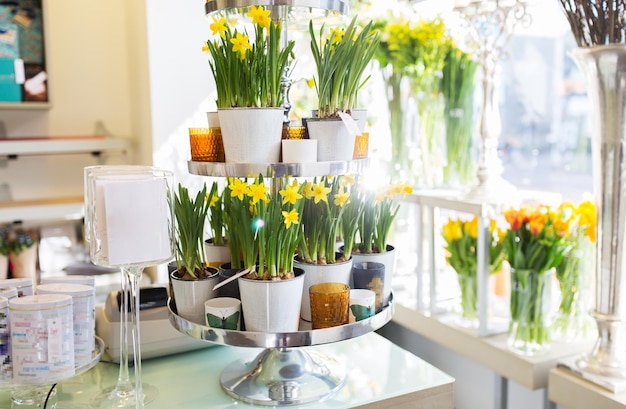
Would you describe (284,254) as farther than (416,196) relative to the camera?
No

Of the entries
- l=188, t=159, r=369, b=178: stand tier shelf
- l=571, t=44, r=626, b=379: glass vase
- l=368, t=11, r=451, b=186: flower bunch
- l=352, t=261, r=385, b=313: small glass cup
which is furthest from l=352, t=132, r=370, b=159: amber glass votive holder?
l=368, t=11, r=451, b=186: flower bunch

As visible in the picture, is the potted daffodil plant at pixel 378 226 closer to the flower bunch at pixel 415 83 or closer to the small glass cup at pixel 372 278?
the small glass cup at pixel 372 278

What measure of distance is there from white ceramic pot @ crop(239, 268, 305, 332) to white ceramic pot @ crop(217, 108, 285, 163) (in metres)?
0.24

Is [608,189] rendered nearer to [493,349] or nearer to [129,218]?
[493,349]

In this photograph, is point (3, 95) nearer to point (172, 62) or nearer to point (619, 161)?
point (172, 62)

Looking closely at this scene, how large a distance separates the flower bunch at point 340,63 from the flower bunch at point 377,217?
0.61 feet

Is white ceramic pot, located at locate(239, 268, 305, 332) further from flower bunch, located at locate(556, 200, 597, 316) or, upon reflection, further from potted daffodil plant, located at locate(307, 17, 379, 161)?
flower bunch, located at locate(556, 200, 597, 316)

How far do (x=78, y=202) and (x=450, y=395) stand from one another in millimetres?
1997

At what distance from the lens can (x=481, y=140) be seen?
2.03m

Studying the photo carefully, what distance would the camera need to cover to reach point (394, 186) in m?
1.21

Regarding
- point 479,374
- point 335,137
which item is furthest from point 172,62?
point 479,374

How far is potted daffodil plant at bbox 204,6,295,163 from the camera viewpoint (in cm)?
108

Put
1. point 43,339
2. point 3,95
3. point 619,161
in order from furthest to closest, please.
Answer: point 3,95 < point 619,161 < point 43,339

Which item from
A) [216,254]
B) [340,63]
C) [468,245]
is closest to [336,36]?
[340,63]
